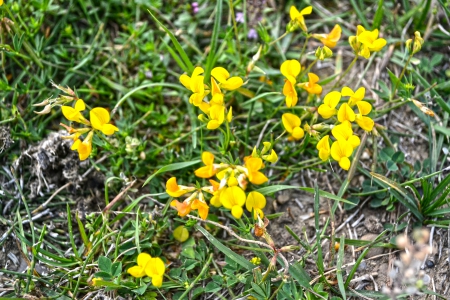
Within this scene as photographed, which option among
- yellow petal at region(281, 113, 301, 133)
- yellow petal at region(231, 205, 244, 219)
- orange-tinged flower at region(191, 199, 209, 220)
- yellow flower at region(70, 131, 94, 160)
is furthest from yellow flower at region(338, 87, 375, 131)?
yellow flower at region(70, 131, 94, 160)

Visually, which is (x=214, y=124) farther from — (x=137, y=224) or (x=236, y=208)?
(x=137, y=224)

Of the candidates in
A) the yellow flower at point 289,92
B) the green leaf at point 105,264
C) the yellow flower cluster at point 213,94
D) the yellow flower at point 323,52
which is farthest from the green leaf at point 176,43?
the green leaf at point 105,264

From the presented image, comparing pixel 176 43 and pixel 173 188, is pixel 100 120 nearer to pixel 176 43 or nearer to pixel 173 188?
pixel 173 188

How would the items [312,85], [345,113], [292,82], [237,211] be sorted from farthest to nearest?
[312,85] → [292,82] → [345,113] → [237,211]

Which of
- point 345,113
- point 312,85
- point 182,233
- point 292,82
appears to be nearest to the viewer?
point 345,113

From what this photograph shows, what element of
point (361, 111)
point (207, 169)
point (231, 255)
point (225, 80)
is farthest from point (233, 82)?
point (231, 255)

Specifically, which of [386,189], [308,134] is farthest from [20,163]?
[386,189]

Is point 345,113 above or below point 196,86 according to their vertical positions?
below
